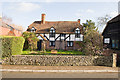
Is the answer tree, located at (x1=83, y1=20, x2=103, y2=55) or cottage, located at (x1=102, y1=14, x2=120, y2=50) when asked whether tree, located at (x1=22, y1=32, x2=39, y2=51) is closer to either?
tree, located at (x1=83, y1=20, x2=103, y2=55)

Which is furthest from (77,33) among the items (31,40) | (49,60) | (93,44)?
(49,60)

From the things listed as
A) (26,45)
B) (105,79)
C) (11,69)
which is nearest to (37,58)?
(11,69)

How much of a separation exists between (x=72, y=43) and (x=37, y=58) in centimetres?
1643

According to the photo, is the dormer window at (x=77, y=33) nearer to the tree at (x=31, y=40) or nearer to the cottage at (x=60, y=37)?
the cottage at (x=60, y=37)

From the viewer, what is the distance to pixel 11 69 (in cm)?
917

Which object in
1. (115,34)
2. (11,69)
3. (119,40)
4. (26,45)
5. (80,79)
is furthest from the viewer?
(26,45)

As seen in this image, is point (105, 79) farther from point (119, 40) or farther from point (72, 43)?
point (72, 43)

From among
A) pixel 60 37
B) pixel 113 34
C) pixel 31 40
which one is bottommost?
pixel 31 40

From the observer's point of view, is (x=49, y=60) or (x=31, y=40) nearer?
(x=49, y=60)

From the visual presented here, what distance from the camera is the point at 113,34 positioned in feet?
47.9

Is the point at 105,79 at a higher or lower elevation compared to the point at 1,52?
lower

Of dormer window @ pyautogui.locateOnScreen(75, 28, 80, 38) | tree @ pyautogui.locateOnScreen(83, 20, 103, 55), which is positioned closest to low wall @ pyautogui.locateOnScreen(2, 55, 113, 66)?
tree @ pyautogui.locateOnScreen(83, 20, 103, 55)

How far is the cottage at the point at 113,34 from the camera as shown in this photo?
13.6 metres

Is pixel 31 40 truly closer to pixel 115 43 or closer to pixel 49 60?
pixel 49 60
